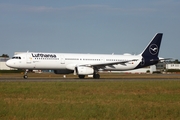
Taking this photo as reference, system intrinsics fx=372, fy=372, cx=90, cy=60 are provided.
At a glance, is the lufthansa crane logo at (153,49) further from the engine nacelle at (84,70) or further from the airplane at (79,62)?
the engine nacelle at (84,70)

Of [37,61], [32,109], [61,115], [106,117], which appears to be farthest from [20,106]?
[37,61]

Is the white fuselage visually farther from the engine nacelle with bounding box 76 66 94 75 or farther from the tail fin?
the tail fin

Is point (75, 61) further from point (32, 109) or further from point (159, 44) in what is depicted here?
point (32, 109)

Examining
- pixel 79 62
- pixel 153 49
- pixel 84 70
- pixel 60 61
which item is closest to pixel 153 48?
pixel 153 49

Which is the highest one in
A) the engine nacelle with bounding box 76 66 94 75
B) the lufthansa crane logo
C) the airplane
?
the lufthansa crane logo

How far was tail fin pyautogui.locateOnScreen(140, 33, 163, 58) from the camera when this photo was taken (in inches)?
2314

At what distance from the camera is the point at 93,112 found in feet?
48.9

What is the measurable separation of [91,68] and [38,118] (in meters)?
37.9

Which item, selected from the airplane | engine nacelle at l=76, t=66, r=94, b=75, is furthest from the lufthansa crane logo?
engine nacelle at l=76, t=66, r=94, b=75

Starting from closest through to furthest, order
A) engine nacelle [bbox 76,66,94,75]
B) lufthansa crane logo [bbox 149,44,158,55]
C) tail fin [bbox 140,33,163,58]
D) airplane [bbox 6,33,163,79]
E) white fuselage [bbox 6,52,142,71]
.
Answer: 1. white fuselage [bbox 6,52,142,71]
2. airplane [bbox 6,33,163,79]
3. engine nacelle [bbox 76,66,94,75]
4. tail fin [bbox 140,33,163,58]
5. lufthansa crane logo [bbox 149,44,158,55]

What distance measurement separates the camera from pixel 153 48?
59.1m

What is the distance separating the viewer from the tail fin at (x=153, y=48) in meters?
58.8

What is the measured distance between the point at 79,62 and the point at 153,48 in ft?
44.7

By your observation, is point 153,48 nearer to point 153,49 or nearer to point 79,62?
point 153,49
